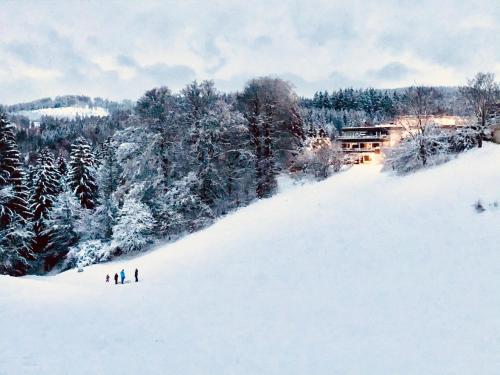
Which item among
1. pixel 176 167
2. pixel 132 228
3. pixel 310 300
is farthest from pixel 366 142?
pixel 310 300

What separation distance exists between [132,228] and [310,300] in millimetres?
21916

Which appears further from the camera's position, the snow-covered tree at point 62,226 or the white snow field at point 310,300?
the snow-covered tree at point 62,226

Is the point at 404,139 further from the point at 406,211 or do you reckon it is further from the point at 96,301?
the point at 96,301

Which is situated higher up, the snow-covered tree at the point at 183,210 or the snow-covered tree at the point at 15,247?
the snow-covered tree at the point at 183,210

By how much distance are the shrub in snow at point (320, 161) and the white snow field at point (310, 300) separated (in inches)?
597

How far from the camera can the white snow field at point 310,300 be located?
12445 mm

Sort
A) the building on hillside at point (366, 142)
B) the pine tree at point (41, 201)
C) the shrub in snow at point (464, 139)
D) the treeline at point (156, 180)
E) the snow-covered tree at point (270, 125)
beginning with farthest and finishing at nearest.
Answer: the building on hillside at point (366, 142) → the pine tree at point (41, 201) → the snow-covered tree at point (270, 125) → the treeline at point (156, 180) → the shrub in snow at point (464, 139)


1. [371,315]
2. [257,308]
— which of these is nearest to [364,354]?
[371,315]

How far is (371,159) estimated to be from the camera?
199ft

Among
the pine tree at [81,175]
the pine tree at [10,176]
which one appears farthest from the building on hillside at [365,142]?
the pine tree at [10,176]

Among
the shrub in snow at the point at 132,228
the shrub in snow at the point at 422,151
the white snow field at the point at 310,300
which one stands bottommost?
the white snow field at the point at 310,300

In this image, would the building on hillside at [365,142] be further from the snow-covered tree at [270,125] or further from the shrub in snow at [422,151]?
the shrub in snow at [422,151]

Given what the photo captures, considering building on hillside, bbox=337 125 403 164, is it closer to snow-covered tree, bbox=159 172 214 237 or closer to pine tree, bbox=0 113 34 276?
snow-covered tree, bbox=159 172 214 237

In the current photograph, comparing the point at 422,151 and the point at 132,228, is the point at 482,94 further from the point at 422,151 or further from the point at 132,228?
the point at 132,228
